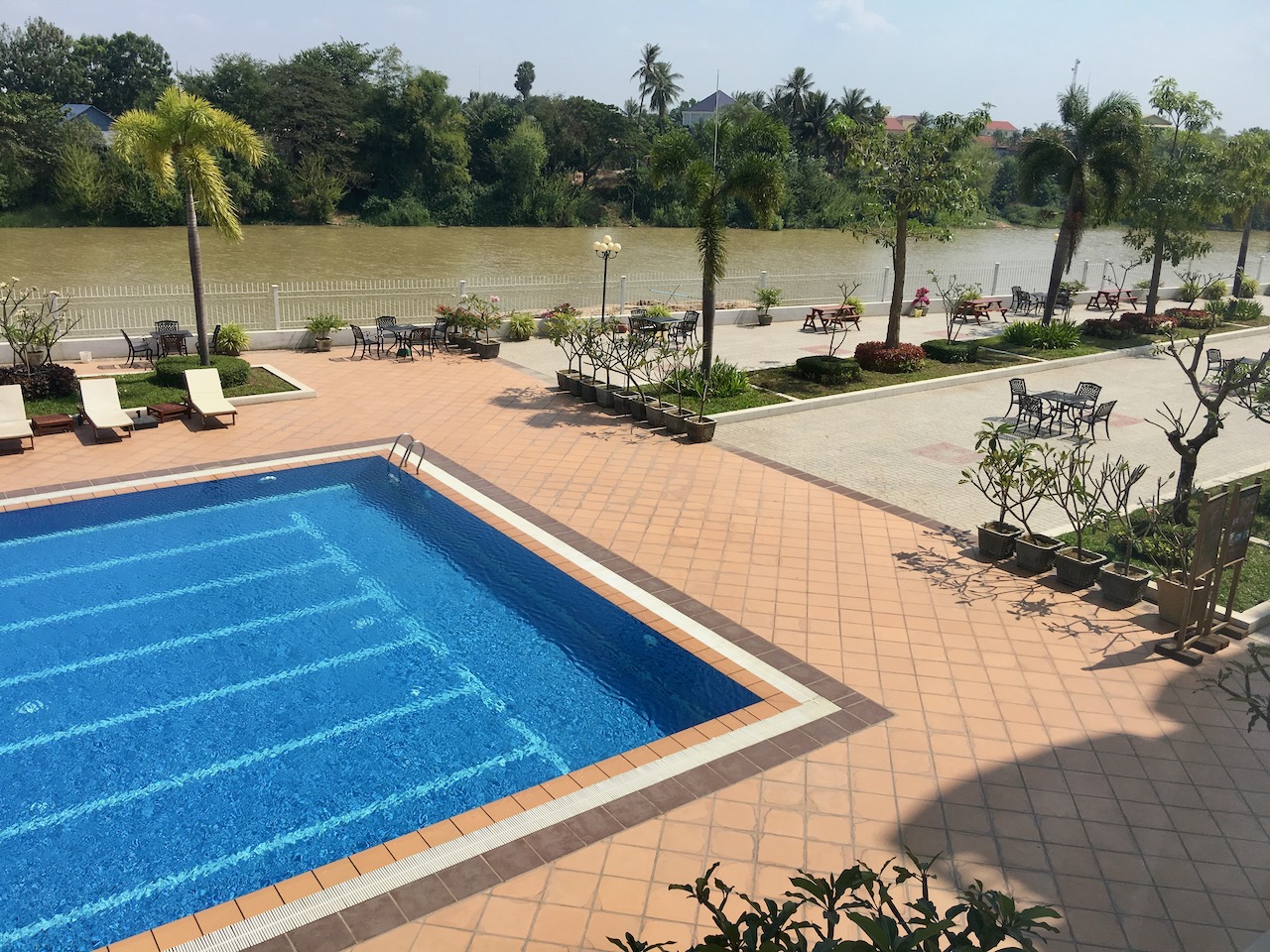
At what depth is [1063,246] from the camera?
23.0 metres

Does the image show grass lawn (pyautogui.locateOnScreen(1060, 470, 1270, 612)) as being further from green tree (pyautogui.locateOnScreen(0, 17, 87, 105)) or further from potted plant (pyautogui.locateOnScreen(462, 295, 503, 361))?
green tree (pyautogui.locateOnScreen(0, 17, 87, 105))

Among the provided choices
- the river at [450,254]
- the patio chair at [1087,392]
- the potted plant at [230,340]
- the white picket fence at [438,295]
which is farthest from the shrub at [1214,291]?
the potted plant at [230,340]

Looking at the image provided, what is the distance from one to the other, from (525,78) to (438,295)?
95.5 metres

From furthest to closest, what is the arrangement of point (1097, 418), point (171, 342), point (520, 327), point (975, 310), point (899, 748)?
point (975, 310) < point (520, 327) < point (171, 342) < point (1097, 418) < point (899, 748)

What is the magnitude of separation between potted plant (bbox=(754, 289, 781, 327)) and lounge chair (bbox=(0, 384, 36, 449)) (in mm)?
15560

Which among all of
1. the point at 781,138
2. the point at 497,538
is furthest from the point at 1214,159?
the point at 497,538

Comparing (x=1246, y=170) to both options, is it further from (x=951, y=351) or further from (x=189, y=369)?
(x=189, y=369)

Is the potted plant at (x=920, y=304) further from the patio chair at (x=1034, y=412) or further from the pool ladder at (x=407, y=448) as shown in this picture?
the pool ladder at (x=407, y=448)

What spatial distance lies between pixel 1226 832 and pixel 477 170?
61.1 metres

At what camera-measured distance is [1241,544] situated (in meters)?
7.80

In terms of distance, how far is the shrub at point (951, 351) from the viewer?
1900 centimetres

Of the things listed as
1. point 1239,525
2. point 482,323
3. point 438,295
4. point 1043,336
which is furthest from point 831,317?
point 1239,525

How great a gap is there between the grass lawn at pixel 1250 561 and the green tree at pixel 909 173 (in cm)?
800

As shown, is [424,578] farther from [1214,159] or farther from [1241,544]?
[1214,159]
